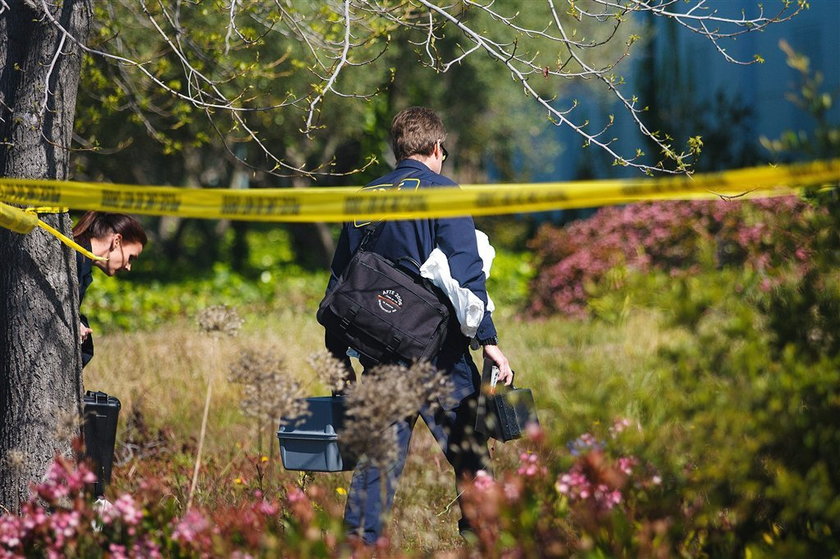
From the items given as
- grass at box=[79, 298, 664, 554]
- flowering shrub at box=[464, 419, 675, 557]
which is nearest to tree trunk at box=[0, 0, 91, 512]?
grass at box=[79, 298, 664, 554]

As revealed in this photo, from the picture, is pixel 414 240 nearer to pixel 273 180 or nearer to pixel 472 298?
pixel 472 298

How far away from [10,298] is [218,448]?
2.07 m

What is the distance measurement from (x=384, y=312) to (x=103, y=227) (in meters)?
1.51

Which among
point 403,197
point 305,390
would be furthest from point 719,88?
point 305,390

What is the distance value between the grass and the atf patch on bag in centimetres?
31

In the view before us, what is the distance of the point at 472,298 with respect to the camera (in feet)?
11.7

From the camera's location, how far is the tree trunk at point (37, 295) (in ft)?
13.0

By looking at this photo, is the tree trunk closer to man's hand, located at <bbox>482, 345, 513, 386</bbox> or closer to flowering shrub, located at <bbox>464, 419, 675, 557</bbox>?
man's hand, located at <bbox>482, 345, 513, 386</bbox>

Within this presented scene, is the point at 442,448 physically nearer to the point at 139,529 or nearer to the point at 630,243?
the point at 139,529

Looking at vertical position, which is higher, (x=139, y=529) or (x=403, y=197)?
(x=403, y=197)

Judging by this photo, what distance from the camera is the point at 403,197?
3.15m

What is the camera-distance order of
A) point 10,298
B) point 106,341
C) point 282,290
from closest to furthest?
point 10,298, point 106,341, point 282,290

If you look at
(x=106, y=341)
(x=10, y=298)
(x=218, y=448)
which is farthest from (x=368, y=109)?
(x=10, y=298)

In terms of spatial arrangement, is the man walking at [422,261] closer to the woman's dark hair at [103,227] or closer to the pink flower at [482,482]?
the pink flower at [482,482]
